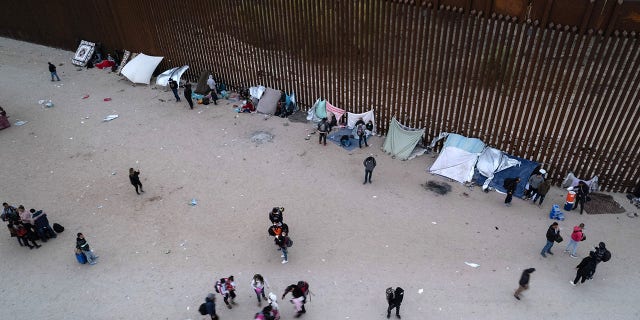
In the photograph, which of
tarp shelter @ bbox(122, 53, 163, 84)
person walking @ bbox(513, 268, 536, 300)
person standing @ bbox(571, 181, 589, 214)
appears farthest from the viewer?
tarp shelter @ bbox(122, 53, 163, 84)

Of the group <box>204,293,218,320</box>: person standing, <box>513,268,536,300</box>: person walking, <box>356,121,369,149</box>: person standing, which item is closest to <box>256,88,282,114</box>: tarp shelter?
<box>356,121,369,149</box>: person standing

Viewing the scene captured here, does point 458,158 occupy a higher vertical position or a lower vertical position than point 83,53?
higher

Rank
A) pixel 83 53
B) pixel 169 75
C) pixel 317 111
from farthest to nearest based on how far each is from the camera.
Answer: pixel 83 53
pixel 169 75
pixel 317 111

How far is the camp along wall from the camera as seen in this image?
10.2 m

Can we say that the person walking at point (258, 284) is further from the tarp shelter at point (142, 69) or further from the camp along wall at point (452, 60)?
the tarp shelter at point (142, 69)

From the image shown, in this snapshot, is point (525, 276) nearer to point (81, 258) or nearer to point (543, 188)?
point (543, 188)

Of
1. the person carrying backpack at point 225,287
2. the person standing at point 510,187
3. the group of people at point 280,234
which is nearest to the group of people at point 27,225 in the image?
the person carrying backpack at point 225,287

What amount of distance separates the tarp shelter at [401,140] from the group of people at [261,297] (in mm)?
6051

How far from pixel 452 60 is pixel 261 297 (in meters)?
7.87

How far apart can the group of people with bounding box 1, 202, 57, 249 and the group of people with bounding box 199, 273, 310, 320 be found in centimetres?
513

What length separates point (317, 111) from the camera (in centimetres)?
1527

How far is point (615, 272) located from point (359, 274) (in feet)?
18.5

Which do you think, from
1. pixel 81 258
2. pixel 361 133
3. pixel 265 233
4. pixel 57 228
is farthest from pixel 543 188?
pixel 57 228

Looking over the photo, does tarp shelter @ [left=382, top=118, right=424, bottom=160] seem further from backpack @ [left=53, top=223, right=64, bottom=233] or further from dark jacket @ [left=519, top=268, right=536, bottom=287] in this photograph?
backpack @ [left=53, top=223, right=64, bottom=233]
